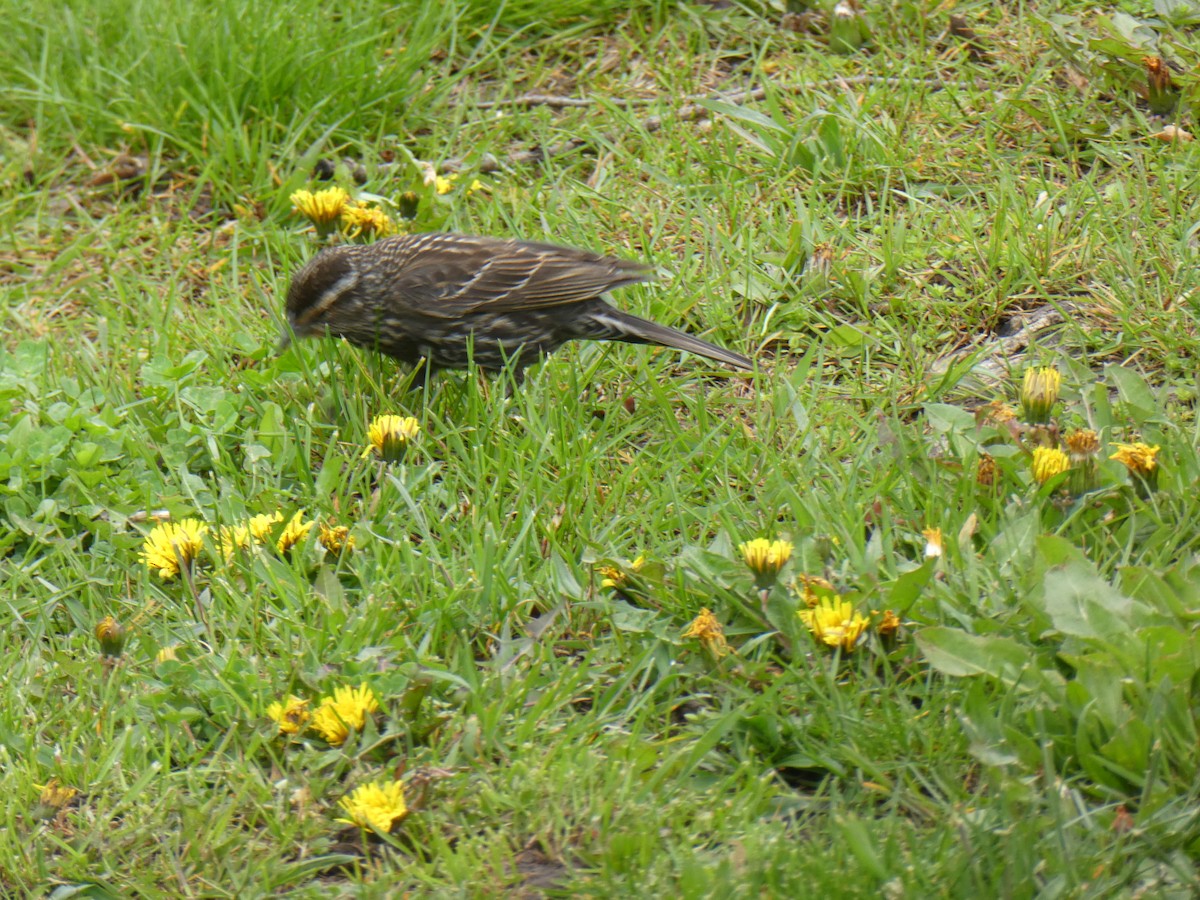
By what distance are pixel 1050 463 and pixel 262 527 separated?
6.98ft

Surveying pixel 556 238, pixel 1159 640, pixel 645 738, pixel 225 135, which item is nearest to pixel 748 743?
pixel 645 738

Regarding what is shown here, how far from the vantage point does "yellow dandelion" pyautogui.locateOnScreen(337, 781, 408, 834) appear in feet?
10.2

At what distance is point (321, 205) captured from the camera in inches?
219

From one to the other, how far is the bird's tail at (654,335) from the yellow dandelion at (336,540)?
4.42ft

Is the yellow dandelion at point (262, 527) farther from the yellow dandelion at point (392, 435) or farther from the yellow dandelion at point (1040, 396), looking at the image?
the yellow dandelion at point (1040, 396)

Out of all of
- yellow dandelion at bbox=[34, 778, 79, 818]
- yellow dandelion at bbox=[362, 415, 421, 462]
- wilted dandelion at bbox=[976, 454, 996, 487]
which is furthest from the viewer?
yellow dandelion at bbox=[362, 415, 421, 462]

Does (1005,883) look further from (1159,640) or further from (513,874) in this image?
(513,874)

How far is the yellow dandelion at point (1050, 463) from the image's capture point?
3.71m

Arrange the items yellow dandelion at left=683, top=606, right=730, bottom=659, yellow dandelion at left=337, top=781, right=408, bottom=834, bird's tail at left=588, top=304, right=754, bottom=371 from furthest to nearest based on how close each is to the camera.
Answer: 1. bird's tail at left=588, top=304, right=754, bottom=371
2. yellow dandelion at left=683, top=606, right=730, bottom=659
3. yellow dandelion at left=337, top=781, right=408, bottom=834

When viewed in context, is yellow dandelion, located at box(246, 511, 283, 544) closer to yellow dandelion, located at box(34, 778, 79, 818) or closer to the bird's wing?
yellow dandelion, located at box(34, 778, 79, 818)

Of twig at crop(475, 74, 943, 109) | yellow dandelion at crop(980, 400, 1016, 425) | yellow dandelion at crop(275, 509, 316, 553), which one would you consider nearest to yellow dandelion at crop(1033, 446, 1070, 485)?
yellow dandelion at crop(980, 400, 1016, 425)

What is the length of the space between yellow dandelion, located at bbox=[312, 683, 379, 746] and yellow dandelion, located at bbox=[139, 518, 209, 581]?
82cm

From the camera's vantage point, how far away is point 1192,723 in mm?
2945

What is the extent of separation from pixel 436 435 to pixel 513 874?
6.46ft
